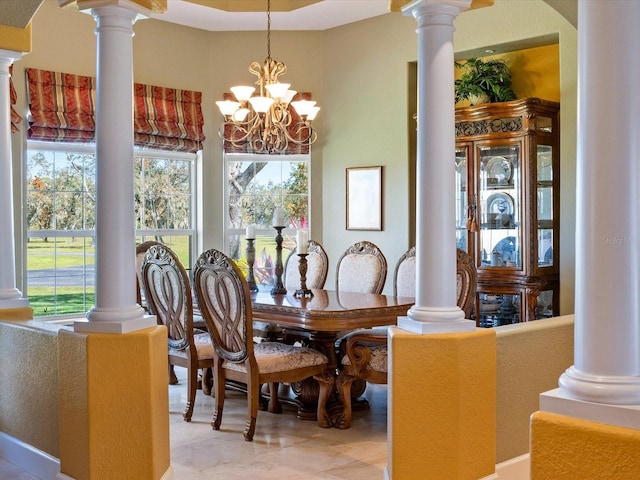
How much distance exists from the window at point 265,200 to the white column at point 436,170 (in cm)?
399

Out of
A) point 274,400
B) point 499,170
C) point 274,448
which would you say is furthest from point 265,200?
point 274,448

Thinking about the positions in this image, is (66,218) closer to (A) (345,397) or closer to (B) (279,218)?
(B) (279,218)

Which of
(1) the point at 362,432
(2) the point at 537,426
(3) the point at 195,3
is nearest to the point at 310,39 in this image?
(3) the point at 195,3

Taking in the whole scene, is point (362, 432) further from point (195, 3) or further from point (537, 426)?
point (195, 3)

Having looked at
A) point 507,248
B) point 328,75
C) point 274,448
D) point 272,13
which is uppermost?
point 272,13

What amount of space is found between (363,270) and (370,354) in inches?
55.6

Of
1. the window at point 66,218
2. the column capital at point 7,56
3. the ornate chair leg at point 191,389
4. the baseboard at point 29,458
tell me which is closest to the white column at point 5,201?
the column capital at point 7,56

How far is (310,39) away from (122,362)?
15.2 ft

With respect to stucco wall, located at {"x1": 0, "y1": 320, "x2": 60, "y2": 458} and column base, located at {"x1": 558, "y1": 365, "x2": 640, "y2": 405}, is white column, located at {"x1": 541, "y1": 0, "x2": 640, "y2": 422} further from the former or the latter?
stucco wall, located at {"x1": 0, "y1": 320, "x2": 60, "y2": 458}

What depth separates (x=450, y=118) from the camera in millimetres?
3170

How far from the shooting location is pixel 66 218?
6.08 meters

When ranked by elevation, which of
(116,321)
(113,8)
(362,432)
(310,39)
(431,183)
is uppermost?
(310,39)

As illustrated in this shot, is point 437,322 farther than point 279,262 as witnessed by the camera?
No

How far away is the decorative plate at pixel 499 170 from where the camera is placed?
5.68 metres
